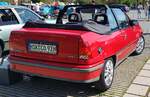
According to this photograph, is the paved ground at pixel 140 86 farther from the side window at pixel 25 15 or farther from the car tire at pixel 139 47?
the side window at pixel 25 15

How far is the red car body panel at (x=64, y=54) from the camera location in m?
4.84

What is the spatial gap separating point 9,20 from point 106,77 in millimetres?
4190

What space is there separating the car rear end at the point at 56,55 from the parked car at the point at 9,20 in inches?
122

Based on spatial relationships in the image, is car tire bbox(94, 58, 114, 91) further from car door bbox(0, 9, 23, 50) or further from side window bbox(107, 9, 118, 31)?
car door bbox(0, 9, 23, 50)

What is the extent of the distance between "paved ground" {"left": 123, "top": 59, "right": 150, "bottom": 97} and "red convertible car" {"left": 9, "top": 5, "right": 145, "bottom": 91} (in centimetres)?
43

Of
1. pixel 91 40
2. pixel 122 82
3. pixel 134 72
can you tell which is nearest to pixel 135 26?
pixel 134 72

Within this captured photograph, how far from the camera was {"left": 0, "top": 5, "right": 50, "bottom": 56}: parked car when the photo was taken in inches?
332

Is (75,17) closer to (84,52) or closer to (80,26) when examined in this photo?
(80,26)

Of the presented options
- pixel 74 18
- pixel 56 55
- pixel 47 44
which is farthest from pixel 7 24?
pixel 56 55

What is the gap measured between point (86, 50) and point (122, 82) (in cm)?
167

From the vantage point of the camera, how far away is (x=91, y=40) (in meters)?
4.93

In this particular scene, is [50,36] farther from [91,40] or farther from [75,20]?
[75,20]

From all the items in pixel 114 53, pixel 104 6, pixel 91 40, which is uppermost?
pixel 104 6

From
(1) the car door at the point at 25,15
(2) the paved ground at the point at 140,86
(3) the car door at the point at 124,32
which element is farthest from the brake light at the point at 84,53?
(1) the car door at the point at 25,15
